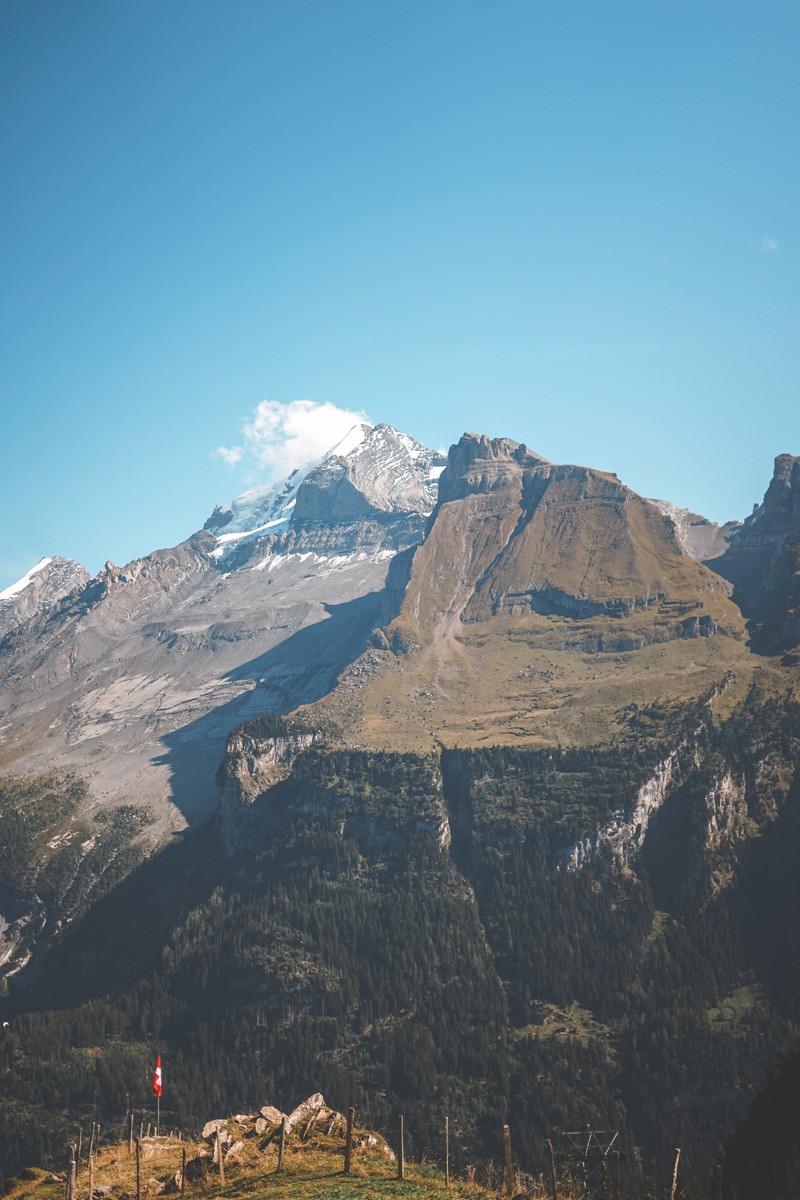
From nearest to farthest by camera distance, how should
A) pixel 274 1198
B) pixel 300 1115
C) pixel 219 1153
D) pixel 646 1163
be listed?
1. pixel 274 1198
2. pixel 219 1153
3. pixel 300 1115
4. pixel 646 1163

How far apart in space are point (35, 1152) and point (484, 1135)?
332ft

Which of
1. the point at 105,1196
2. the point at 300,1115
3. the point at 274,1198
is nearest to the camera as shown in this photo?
the point at 274,1198

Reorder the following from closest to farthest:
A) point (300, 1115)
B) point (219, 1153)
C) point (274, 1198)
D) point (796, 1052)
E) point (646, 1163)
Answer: point (274, 1198) → point (219, 1153) → point (300, 1115) → point (796, 1052) → point (646, 1163)

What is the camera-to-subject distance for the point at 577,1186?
194ft

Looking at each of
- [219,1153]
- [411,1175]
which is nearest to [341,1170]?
[411,1175]

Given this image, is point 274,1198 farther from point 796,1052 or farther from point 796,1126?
point 796,1052

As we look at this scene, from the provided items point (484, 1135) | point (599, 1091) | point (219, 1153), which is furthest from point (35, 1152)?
point (219, 1153)

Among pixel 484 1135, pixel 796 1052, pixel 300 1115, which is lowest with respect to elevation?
pixel 484 1135

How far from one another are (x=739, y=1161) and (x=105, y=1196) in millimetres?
47939

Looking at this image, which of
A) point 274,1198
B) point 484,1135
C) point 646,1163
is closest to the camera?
point 274,1198

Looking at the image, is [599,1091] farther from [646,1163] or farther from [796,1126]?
[796,1126]

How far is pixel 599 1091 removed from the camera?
19575 centimetres

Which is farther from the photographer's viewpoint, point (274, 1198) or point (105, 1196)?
point (105, 1196)

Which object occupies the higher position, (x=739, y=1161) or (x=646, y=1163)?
(x=739, y=1161)
